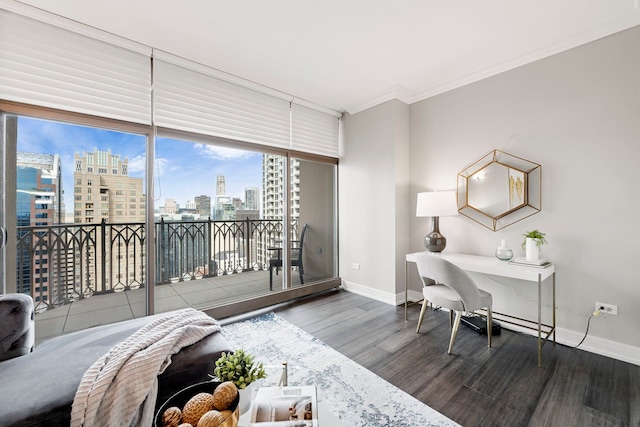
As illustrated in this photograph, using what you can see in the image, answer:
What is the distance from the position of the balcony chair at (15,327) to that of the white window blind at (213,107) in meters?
1.73

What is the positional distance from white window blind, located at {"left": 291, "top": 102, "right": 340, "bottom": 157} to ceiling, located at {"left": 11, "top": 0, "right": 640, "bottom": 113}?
2.12 ft

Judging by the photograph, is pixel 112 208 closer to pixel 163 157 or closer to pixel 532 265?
pixel 163 157

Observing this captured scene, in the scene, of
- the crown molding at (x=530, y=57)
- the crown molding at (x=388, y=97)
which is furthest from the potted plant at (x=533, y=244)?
the crown molding at (x=388, y=97)

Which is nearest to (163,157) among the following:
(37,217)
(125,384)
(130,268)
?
(130,268)

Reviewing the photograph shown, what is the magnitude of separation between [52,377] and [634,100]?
13.1 ft

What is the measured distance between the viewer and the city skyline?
91.2 inches

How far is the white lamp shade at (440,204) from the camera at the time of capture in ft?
9.14

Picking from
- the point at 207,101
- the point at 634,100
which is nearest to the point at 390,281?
the point at 634,100

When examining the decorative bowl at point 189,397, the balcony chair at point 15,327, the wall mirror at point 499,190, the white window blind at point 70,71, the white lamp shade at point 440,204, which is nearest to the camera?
the decorative bowl at point 189,397

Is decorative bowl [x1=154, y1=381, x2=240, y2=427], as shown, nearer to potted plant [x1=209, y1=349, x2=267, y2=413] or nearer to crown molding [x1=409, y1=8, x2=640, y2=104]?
potted plant [x1=209, y1=349, x2=267, y2=413]

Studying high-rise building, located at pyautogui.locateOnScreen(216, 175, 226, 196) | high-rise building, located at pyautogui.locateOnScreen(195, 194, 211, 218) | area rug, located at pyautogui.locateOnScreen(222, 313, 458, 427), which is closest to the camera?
area rug, located at pyautogui.locateOnScreen(222, 313, 458, 427)

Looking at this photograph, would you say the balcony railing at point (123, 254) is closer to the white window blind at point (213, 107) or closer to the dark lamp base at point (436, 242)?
the white window blind at point (213, 107)

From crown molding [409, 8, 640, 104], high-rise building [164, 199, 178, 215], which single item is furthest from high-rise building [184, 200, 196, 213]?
crown molding [409, 8, 640, 104]

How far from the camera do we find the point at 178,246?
4117 mm
